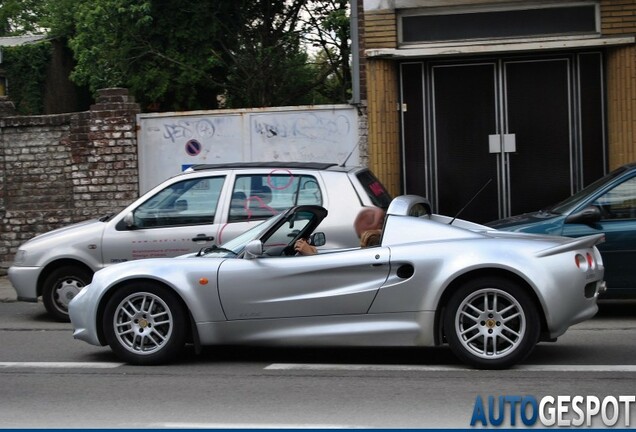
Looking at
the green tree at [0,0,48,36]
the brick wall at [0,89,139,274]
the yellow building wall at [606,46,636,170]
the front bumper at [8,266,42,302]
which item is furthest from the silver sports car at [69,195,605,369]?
the green tree at [0,0,48,36]

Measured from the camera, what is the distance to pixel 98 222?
1142cm

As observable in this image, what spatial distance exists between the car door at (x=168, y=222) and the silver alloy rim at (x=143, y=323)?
278 cm

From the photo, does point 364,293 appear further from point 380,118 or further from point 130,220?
point 380,118

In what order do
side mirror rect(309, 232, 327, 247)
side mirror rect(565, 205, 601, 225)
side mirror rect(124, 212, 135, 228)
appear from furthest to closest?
side mirror rect(124, 212, 135, 228) → side mirror rect(565, 205, 601, 225) → side mirror rect(309, 232, 327, 247)

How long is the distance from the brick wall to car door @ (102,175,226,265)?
5.38 metres

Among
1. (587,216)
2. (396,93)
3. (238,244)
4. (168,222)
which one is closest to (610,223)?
(587,216)

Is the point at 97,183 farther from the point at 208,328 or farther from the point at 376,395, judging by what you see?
the point at 376,395

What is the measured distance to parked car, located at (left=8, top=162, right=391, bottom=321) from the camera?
10.8 meters

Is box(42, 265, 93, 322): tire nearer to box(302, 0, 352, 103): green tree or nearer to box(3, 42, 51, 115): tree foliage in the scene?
box(302, 0, 352, 103): green tree

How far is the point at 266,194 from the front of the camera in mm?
11031

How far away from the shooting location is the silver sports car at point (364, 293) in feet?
24.7

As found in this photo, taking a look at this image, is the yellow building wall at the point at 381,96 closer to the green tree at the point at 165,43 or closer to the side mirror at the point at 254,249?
the green tree at the point at 165,43

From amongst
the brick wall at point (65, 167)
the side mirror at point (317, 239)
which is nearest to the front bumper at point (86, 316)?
the side mirror at point (317, 239)

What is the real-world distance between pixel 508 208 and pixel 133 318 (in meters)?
9.35
